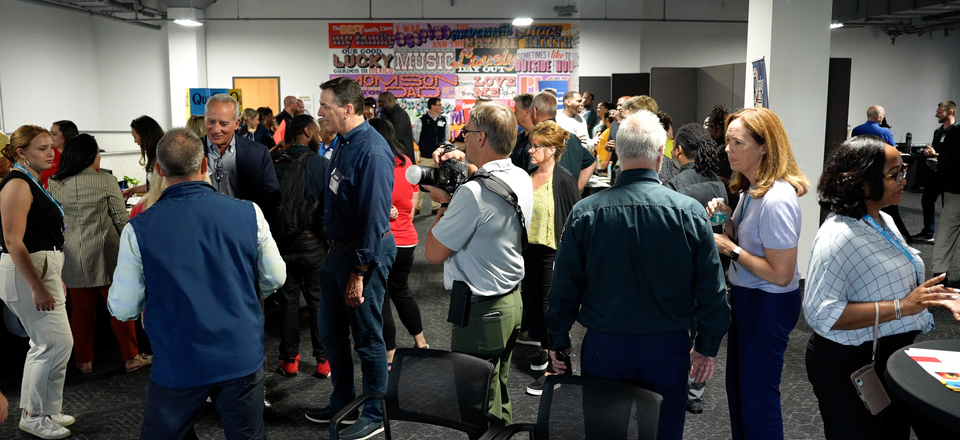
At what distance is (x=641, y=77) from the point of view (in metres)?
10.7

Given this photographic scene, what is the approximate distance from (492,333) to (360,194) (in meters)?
0.87

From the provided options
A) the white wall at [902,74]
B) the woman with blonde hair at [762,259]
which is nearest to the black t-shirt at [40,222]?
the woman with blonde hair at [762,259]

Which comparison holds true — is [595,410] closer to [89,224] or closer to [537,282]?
[537,282]

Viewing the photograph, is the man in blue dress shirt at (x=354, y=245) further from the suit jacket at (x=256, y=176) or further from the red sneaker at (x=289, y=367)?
Result: the red sneaker at (x=289, y=367)

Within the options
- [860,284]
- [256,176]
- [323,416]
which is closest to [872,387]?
[860,284]

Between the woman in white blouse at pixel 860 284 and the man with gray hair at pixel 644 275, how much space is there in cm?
35

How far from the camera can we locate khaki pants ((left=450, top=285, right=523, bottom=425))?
7.83 feet

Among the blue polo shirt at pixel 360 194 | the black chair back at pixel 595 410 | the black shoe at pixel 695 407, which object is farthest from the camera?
the black shoe at pixel 695 407

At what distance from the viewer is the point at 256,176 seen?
11.0 ft

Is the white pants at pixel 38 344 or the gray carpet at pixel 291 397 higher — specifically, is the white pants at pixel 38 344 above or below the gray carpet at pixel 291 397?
above

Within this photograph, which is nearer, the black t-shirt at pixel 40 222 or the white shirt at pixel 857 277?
the white shirt at pixel 857 277

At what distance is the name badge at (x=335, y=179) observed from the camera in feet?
9.36

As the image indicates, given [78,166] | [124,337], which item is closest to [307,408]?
[124,337]

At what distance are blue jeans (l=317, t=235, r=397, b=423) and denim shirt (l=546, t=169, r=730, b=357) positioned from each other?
1217mm
